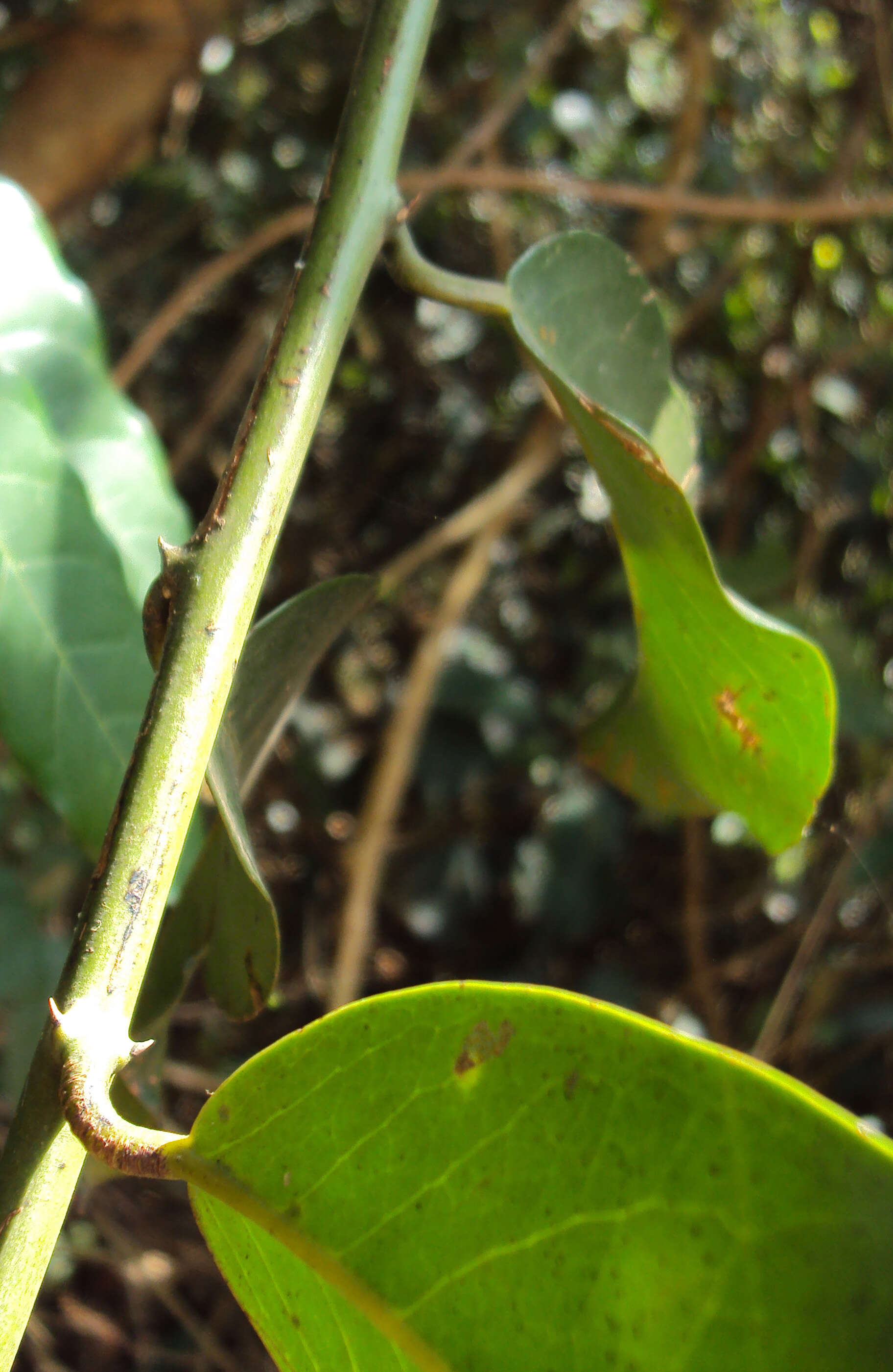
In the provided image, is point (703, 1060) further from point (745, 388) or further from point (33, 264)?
point (745, 388)

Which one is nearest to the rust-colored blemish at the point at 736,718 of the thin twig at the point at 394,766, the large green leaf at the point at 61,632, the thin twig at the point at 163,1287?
the large green leaf at the point at 61,632

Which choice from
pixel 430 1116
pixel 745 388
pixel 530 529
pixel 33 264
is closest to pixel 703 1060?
pixel 430 1116

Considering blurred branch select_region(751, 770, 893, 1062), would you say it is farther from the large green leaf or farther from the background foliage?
the large green leaf

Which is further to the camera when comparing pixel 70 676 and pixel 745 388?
pixel 745 388

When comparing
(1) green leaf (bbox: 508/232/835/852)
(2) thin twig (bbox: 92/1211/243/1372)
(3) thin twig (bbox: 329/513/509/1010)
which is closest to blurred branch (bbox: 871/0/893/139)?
(3) thin twig (bbox: 329/513/509/1010)

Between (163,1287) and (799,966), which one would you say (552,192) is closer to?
(799,966)

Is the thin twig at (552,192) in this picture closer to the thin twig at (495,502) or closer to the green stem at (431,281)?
the thin twig at (495,502)

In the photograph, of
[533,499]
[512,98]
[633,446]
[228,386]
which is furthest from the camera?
[533,499]

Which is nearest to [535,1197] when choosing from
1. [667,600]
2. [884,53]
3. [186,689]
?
[186,689]
